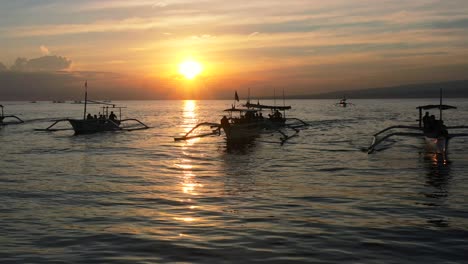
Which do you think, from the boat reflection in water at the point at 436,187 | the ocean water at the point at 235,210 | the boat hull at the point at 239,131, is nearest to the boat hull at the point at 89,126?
the boat hull at the point at 239,131

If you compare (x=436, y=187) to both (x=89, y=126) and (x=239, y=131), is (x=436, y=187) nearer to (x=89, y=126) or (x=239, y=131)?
(x=239, y=131)

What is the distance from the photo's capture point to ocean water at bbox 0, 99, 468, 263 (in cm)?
1158

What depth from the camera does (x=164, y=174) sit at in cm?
2586

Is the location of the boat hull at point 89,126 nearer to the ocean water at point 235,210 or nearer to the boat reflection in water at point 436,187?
the ocean water at point 235,210

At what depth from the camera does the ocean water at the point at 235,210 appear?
11.6m

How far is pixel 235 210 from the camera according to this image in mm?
16266

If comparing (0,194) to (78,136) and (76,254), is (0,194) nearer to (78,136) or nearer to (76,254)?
(76,254)

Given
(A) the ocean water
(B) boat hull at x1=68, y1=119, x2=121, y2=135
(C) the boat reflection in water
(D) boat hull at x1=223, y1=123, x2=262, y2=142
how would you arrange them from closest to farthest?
(A) the ocean water, (C) the boat reflection in water, (D) boat hull at x1=223, y1=123, x2=262, y2=142, (B) boat hull at x1=68, y1=119, x2=121, y2=135

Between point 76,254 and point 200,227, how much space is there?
390cm

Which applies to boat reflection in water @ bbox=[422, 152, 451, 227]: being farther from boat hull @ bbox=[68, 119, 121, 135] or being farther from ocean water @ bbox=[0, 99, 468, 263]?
boat hull @ bbox=[68, 119, 121, 135]

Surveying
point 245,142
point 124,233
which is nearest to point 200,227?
point 124,233

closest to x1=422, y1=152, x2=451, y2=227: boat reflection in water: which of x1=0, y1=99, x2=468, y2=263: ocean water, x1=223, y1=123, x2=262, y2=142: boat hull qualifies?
x1=0, y1=99, x2=468, y2=263: ocean water

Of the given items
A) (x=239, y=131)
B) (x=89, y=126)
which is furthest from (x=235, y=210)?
(x=89, y=126)

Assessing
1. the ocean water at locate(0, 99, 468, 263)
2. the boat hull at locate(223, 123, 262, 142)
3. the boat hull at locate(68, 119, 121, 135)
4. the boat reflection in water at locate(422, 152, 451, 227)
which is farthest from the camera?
the boat hull at locate(68, 119, 121, 135)
